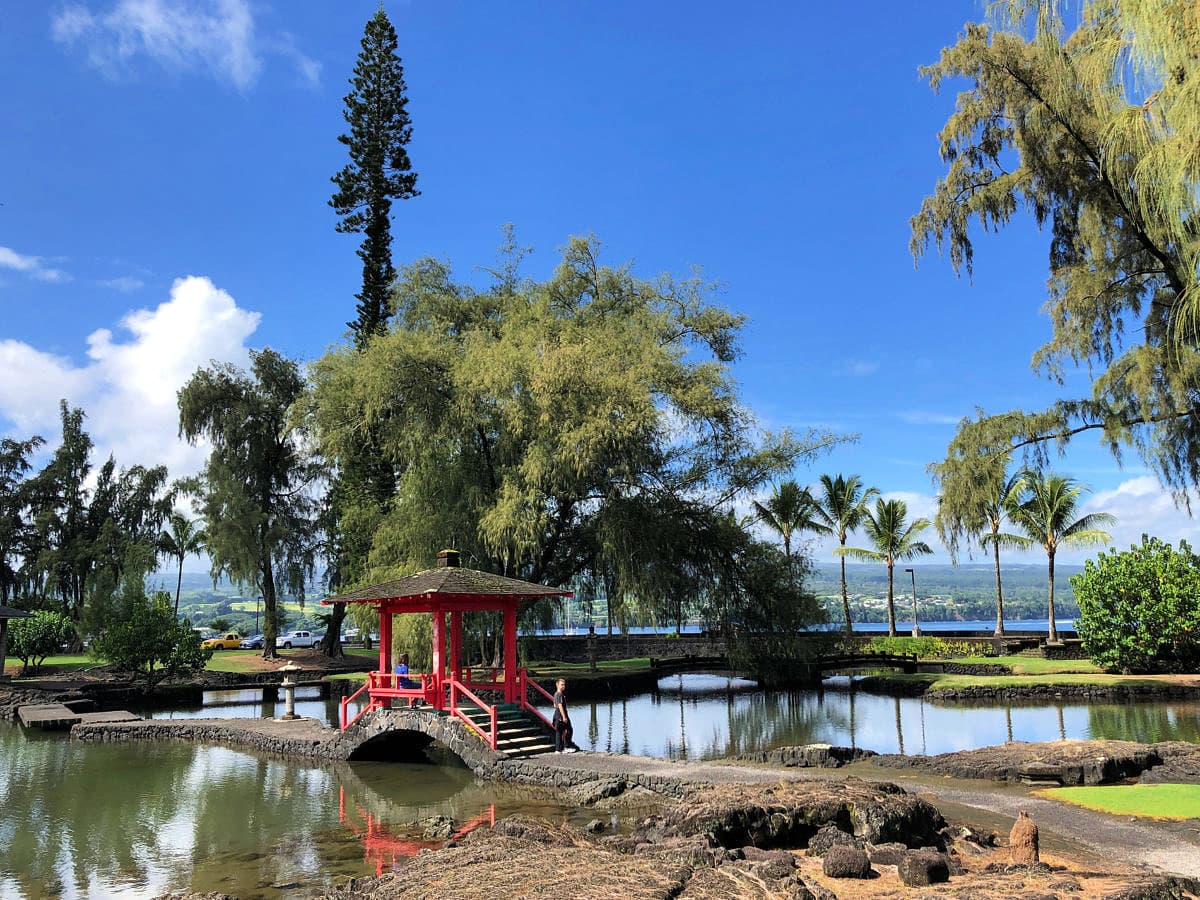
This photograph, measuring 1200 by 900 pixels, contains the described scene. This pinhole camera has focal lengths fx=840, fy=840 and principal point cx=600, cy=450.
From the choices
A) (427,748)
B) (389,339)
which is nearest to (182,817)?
(427,748)

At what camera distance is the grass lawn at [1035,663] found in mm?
27062

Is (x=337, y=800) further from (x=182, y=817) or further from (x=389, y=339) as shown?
(x=389, y=339)

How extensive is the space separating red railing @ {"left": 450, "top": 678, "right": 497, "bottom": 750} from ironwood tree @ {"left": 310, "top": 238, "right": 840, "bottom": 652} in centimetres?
583

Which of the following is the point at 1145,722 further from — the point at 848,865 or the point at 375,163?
the point at 375,163

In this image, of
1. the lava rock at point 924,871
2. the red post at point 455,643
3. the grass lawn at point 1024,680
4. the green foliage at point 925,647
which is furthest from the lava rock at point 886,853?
the green foliage at point 925,647

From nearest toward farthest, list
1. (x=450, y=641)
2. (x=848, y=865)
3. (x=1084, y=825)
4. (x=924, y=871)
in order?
1. (x=924, y=871)
2. (x=848, y=865)
3. (x=1084, y=825)
4. (x=450, y=641)

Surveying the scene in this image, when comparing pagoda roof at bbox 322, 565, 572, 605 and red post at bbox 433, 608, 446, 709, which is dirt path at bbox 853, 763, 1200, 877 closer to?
pagoda roof at bbox 322, 565, 572, 605

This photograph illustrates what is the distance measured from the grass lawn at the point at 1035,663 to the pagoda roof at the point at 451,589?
1892 centimetres

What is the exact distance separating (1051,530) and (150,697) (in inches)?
1400

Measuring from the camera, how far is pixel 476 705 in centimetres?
1620

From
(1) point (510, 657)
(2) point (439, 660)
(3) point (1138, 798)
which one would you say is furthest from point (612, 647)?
(3) point (1138, 798)

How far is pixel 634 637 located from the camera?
4422 centimetres

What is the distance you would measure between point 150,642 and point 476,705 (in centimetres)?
1493

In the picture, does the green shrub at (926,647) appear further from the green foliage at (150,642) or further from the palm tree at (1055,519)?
the green foliage at (150,642)
